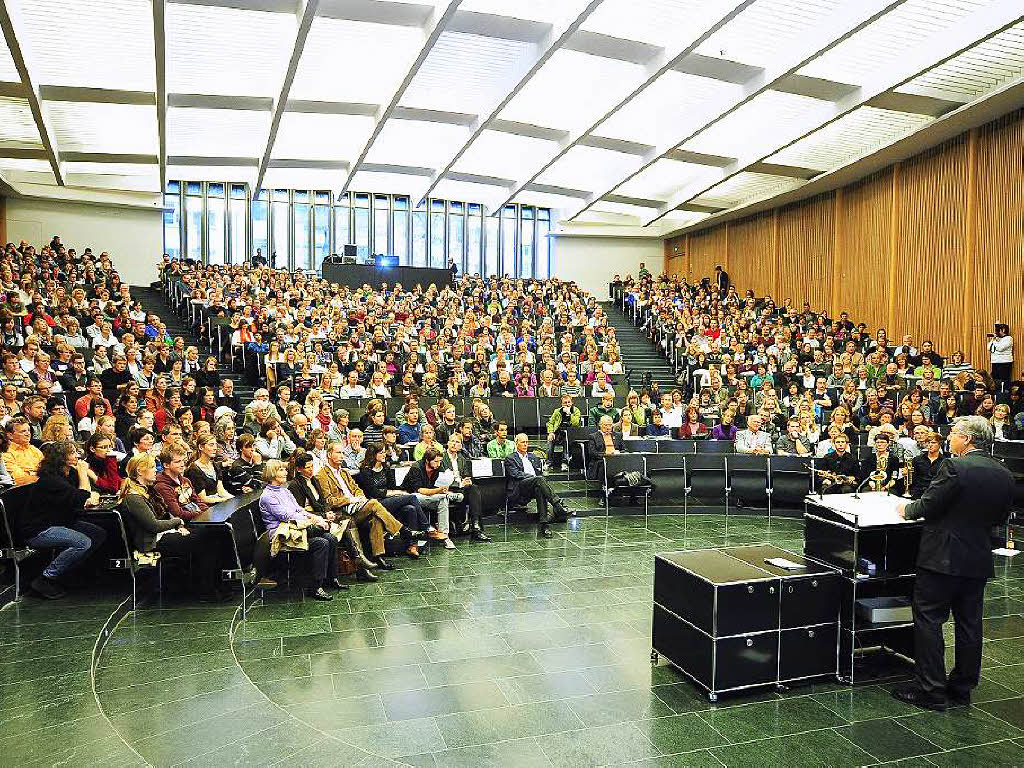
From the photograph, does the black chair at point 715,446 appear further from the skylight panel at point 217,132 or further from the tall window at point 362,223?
the tall window at point 362,223

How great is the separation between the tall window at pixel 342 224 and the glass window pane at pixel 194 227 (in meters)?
4.29

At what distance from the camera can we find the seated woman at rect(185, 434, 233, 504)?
6320 millimetres

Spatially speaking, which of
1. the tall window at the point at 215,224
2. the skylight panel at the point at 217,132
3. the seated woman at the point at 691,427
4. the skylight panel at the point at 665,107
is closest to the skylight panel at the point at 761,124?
the skylight panel at the point at 665,107

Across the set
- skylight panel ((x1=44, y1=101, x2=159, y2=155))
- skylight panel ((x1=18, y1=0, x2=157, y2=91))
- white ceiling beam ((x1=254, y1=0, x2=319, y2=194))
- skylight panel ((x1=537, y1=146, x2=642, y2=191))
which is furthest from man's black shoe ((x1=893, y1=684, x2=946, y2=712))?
skylight panel ((x1=44, y1=101, x2=159, y2=155))

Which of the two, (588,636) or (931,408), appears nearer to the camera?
(588,636)

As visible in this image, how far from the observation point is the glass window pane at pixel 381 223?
2716 centimetres

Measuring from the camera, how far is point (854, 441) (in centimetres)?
1032

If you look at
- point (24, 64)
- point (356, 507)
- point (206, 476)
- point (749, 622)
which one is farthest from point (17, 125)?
point (749, 622)

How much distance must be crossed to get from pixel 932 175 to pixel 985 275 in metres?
2.51

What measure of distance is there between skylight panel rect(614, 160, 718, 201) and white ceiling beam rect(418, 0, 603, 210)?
4.43m

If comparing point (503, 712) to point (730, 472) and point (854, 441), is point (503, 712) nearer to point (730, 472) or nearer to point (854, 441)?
point (730, 472)

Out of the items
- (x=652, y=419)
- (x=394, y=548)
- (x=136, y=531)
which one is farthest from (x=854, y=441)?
(x=136, y=531)

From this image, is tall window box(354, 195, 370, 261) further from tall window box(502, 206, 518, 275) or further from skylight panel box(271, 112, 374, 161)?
skylight panel box(271, 112, 374, 161)

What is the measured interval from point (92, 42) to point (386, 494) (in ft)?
33.1
